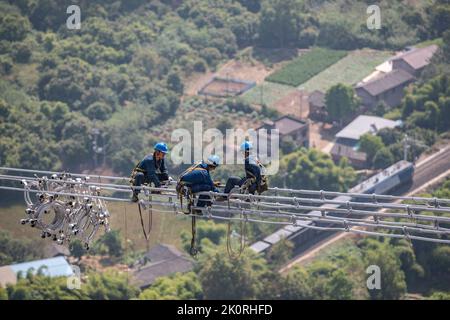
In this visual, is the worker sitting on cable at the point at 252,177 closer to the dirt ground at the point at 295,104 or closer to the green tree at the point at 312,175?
the green tree at the point at 312,175

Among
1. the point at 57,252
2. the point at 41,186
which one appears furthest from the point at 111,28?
the point at 41,186

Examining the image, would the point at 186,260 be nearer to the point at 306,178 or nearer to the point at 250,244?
the point at 250,244

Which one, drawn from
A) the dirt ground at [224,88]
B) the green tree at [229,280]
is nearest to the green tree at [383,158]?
the dirt ground at [224,88]

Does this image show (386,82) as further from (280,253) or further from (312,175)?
(280,253)

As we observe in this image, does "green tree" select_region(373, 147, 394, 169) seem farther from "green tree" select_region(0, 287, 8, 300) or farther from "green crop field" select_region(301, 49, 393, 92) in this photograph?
"green tree" select_region(0, 287, 8, 300)

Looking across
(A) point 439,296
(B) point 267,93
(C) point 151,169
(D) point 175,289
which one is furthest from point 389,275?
(C) point 151,169

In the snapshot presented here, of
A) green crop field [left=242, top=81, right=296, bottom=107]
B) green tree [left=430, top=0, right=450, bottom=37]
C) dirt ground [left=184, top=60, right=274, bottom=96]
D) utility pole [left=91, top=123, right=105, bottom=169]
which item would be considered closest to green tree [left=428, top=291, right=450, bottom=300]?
utility pole [left=91, top=123, right=105, bottom=169]
